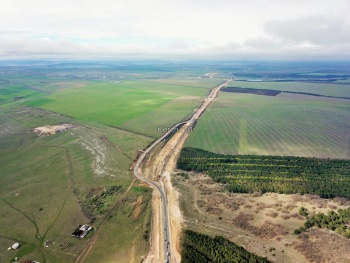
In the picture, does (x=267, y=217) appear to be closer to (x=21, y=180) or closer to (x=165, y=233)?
(x=165, y=233)

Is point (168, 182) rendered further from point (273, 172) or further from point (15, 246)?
point (15, 246)

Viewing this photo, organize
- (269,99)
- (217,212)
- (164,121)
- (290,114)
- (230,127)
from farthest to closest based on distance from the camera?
(269,99) → (290,114) → (164,121) → (230,127) → (217,212)

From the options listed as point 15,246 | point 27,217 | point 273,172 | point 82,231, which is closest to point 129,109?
point 273,172

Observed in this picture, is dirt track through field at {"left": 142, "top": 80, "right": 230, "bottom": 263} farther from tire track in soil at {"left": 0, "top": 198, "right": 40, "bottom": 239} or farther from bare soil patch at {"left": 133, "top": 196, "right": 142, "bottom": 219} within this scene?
tire track in soil at {"left": 0, "top": 198, "right": 40, "bottom": 239}

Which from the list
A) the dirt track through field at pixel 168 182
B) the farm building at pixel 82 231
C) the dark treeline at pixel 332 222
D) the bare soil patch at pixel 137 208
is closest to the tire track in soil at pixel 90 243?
the farm building at pixel 82 231

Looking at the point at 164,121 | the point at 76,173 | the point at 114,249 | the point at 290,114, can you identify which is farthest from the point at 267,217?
the point at 290,114

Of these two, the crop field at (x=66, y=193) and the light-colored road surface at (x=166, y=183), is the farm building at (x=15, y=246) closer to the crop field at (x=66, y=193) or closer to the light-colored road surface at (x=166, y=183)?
the crop field at (x=66, y=193)
